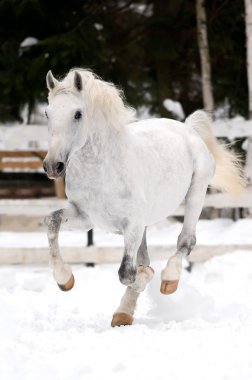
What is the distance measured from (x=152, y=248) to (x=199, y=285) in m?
1.02

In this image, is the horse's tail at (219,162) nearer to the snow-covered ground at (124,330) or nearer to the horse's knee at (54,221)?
the snow-covered ground at (124,330)

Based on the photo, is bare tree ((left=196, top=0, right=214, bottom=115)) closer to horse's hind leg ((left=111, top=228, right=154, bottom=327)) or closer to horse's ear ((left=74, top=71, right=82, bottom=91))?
horse's hind leg ((left=111, top=228, right=154, bottom=327))

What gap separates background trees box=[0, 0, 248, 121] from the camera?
33.2 ft

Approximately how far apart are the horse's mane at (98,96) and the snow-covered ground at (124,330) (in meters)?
1.29

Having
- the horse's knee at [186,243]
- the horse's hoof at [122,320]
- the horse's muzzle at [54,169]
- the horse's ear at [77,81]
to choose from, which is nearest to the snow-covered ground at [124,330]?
the horse's hoof at [122,320]

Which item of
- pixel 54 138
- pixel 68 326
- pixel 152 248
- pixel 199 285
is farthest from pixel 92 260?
pixel 54 138

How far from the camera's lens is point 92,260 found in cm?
773

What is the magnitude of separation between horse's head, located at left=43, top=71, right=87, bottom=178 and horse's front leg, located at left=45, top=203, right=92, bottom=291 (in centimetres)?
51

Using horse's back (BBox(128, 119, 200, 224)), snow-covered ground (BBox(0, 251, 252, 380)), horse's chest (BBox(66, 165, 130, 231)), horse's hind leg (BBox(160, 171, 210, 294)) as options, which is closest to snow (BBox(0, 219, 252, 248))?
snow-covered ground (BBox(0, 251, 252, 380))

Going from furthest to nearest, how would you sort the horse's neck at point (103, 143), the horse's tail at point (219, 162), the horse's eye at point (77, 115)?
the horse's tail at point (219, 162) < the horse's neck at point (103, 143) < the horse's eye at point (77, 115)

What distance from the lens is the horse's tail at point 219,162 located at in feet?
18.9

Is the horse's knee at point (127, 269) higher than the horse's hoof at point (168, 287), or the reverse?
the horse's knee at point (127, 269)

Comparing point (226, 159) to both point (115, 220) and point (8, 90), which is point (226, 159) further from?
point (8, 90)

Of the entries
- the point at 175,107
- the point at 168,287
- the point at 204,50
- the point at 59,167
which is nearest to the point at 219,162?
the point at 168,287
